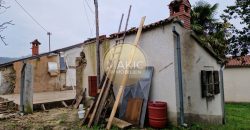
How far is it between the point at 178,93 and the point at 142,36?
254cm

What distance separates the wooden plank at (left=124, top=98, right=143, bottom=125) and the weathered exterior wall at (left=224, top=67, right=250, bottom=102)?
58.0ft

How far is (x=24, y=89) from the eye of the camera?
Result: 34.4 feet

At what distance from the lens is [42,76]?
728 inches

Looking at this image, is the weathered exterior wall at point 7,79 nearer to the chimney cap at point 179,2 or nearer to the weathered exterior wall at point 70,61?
the weathered exterior wall at point 70,61

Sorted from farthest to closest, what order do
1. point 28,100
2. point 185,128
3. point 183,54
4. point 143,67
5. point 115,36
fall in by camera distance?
point 28,100 < point 115,36 < point 143,67 < point 183,54 < point 185,128

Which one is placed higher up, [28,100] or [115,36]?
[115,36]

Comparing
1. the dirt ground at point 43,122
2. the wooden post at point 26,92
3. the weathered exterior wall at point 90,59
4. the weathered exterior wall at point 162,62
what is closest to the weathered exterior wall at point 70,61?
the weathered exterior wall at point 90,59

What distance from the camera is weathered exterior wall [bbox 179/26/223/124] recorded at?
811cm

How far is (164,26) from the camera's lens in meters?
8.00

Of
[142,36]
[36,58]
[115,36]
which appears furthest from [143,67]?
[36,58]

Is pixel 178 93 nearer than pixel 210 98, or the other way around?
pixel 178 93

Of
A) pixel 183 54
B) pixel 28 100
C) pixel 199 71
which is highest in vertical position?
pixel 183 54

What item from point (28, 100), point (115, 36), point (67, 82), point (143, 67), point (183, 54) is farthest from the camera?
point (67, 82)

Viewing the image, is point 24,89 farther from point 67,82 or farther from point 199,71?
point 67,82
